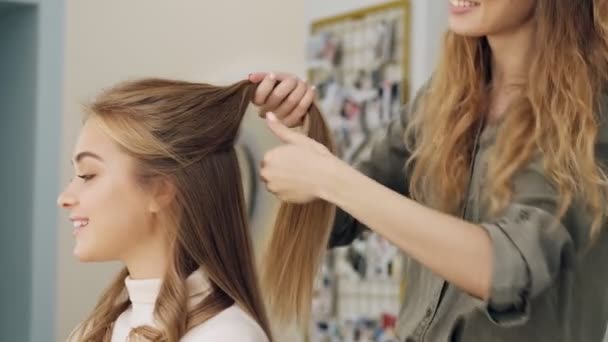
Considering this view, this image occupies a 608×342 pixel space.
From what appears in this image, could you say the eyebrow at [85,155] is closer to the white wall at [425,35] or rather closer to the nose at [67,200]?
the nose at [67,200]

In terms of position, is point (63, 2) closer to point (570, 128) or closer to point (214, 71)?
point (214, 71)

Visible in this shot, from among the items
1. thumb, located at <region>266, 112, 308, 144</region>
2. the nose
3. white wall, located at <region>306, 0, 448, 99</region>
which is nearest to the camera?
thumb, located at <region>266, 112, 308, 144</region>

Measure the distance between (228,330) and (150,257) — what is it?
7.0 inches

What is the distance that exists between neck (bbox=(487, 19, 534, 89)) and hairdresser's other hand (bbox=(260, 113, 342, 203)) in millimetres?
303

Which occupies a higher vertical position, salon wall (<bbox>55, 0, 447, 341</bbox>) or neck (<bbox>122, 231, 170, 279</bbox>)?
neck (<bbox>122, 231, 170, 279</bbox>)

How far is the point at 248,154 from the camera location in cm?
280

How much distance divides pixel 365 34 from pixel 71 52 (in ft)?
3.09

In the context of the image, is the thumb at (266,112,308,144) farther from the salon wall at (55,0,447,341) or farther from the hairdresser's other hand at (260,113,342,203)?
the salon wall at (55,0,447,341)

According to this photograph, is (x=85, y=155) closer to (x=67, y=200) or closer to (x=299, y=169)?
(x=67, y=200)

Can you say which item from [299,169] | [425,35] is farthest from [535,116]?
[425,35]

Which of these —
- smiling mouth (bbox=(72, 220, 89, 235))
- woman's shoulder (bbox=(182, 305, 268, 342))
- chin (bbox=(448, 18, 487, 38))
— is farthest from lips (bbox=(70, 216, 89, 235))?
chin (bbox=(448, 18, 487, 38))

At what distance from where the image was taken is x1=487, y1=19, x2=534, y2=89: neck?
4.60 feet

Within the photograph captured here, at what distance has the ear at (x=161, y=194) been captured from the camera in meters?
1.48

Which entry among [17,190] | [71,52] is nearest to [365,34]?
[71,52]
